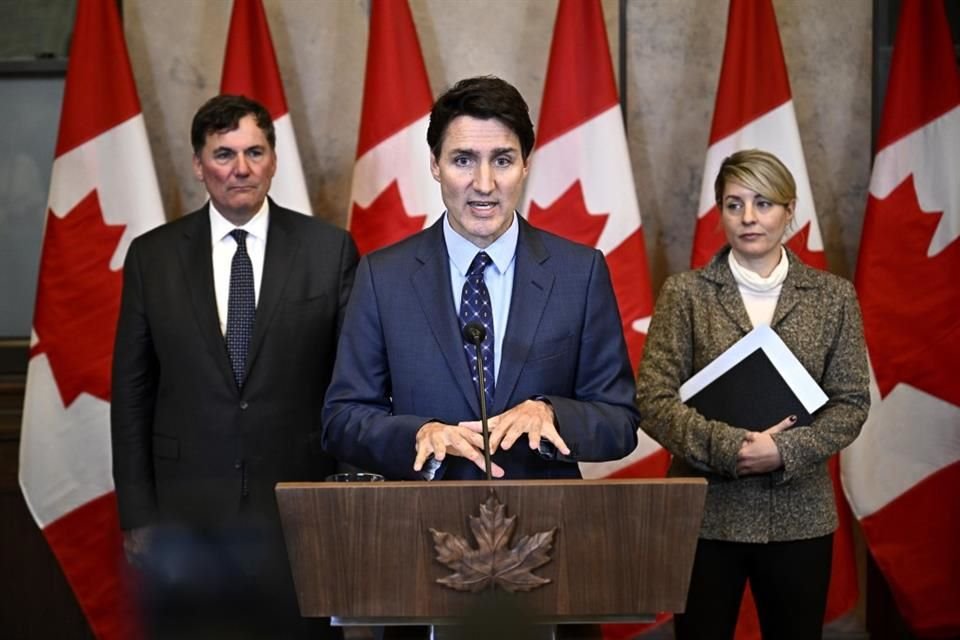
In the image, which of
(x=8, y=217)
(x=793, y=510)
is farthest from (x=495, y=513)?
(x=8, y=217)

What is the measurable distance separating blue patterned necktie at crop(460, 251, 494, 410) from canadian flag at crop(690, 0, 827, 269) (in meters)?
1.66

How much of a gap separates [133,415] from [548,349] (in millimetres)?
1412

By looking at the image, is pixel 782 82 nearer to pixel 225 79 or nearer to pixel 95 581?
pixel 225 79

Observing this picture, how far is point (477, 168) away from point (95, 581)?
93.2 inches

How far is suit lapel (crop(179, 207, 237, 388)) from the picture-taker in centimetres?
298

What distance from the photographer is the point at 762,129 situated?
3705mm

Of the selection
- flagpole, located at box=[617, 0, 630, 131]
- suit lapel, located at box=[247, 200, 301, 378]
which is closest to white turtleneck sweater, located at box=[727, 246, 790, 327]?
suit lapel, located at box=[247, 200, 301, 378]

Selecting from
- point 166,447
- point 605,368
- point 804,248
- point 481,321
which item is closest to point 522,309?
point 481,321

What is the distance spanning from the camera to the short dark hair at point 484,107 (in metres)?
2.04

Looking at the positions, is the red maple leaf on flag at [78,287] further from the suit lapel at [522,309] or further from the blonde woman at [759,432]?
the suit lapel at [522,309]

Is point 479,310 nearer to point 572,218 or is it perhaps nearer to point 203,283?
point 203,283

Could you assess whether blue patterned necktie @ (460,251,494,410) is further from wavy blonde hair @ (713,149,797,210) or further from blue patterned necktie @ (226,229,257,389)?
blue patterned necktie @ (226,229,257,389)

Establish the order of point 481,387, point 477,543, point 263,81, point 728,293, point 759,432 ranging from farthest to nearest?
point 263,81
point 728,293
point 759,432
point 481,387
point 477,543

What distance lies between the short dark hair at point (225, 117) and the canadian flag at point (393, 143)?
1.98 ft
